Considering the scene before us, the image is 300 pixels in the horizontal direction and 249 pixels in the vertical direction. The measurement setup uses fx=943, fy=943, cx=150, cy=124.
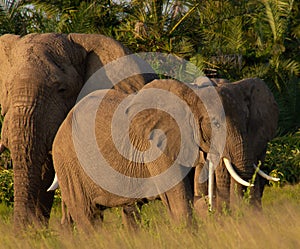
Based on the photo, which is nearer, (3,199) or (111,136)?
(111,136)

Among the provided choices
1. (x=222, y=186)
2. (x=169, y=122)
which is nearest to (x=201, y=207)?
(x=222, y=186)

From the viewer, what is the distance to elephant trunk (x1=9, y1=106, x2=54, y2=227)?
9.60m

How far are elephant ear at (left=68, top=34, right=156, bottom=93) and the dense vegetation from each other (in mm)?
5429

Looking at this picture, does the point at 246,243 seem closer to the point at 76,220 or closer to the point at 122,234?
the point at 122,234

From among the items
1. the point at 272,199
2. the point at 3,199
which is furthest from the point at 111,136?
the point at 3,199

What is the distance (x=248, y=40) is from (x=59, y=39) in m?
9.95

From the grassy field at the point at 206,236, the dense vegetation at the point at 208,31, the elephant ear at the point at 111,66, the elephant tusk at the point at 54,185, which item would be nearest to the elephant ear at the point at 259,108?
the elephant ear at the point at 111,66

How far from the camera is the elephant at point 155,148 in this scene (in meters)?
8.19

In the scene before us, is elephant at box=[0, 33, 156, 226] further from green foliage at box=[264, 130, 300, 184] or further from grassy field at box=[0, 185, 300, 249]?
green foliage at box=[264, 130, 300, 184]

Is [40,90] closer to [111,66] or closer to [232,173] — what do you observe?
[111,66]

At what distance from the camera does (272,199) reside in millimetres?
12406

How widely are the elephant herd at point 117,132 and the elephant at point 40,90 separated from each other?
0.01m

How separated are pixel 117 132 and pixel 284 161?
22.9ft

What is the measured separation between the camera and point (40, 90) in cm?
987
